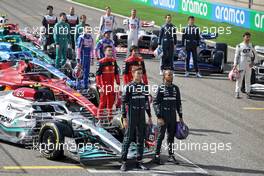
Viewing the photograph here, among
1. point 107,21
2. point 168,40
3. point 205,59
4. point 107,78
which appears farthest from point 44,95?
point 205,59

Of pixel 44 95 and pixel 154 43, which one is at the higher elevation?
pixel 154 43

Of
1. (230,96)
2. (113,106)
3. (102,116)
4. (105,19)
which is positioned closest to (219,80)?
(230,96)

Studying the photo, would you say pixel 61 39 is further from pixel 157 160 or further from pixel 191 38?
pixel 157 160

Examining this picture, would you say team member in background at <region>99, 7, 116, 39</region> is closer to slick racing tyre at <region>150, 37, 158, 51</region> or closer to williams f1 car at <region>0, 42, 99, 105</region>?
slick racing tyre at <region>150, 37, 158, 51</region>

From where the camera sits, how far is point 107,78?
16.7 metres

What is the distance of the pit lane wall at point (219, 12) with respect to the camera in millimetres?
31234

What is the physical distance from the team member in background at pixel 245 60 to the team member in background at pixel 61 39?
521cm

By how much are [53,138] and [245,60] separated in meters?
8.16

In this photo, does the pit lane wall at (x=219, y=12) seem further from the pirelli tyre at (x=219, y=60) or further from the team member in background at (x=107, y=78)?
the team member in background at (x=107, y=78)

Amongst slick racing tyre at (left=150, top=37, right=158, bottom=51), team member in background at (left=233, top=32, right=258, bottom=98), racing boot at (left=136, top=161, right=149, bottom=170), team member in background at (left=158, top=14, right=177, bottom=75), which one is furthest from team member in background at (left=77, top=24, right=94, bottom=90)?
racing boot at (left=136, top=161, right=149, bottom=170)

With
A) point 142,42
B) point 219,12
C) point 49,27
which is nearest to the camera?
point 49,27

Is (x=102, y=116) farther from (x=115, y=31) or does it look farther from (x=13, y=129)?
(x=115, y=31)

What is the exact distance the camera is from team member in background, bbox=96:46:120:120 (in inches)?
645

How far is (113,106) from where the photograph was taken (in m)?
17.7
